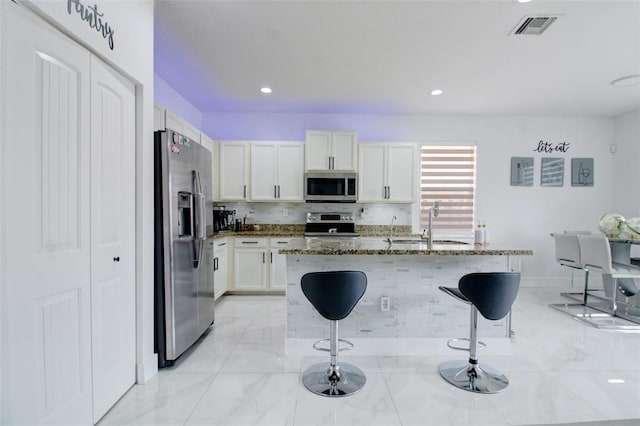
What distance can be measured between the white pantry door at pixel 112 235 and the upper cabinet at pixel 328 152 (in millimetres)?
2630

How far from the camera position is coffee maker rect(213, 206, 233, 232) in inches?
175

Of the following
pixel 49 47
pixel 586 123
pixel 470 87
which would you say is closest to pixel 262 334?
pixel 49 47

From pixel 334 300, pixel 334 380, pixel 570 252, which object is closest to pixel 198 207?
pixel 334 300

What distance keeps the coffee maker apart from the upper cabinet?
156 centimetres

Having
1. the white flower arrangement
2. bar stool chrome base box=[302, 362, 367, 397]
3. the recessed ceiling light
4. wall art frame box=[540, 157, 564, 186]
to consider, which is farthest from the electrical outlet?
wall art frame box=[540, 157, 564, 186]

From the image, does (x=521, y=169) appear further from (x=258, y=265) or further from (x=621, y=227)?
(x=258, y=265)

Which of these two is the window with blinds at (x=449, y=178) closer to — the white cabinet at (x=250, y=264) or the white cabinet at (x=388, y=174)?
the white cabinet at (x=388, y=174)

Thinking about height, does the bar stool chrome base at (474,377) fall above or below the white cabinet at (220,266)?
below

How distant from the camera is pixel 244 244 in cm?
410

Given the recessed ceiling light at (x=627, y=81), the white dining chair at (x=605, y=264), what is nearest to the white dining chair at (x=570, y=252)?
the white dining chair at (x=605, y=264)

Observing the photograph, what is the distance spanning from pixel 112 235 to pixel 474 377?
2.70 m

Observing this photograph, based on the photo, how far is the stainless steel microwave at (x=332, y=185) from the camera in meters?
4.29

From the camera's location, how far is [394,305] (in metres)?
2.46

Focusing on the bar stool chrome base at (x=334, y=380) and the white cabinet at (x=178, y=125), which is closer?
the bar stool chrome base at (x=334, y=380)
